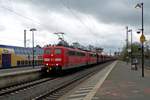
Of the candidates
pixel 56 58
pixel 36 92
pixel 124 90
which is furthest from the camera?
pixel 56 58

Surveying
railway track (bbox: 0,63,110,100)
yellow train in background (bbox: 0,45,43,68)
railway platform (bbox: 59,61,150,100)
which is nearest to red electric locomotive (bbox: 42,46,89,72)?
railway platform (bbox: 59,61,150,100)

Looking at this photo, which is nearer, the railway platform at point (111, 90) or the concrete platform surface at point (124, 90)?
the concrete platform surface at point (124, 90)

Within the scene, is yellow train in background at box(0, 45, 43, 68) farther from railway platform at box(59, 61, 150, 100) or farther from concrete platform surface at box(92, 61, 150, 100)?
concrete platform surface at box(92, 61, 150, 100)

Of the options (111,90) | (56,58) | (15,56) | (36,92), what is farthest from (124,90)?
(15,56)

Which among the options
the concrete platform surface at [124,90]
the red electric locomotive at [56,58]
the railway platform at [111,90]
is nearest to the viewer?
the concrete platform surface at [124,90]

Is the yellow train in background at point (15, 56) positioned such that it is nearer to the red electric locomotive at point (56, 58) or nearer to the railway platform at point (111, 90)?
the red electric locomotive at point (56, 58)

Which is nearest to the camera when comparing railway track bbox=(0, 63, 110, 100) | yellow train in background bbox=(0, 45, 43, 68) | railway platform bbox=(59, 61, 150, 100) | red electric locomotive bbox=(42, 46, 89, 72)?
railway platform bbox=(59, 61, 150, 100)

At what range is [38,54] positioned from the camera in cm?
8231

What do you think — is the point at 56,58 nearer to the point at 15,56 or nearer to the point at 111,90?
the point at 111,90

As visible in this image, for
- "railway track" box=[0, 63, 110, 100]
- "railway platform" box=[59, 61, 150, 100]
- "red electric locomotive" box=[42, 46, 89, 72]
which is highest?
"red electric locomotive" box=[42, 46, 89, 72]

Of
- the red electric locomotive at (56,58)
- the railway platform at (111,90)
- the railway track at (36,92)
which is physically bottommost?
the railway track at (36,92)

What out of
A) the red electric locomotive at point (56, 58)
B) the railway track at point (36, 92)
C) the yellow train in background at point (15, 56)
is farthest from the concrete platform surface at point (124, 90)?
the yellow train in background at point (15, 56)

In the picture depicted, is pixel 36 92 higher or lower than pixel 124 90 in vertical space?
lower

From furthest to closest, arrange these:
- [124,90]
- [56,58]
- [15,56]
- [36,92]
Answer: [15,56]
[56,58]
[36,92]
[124,90]
